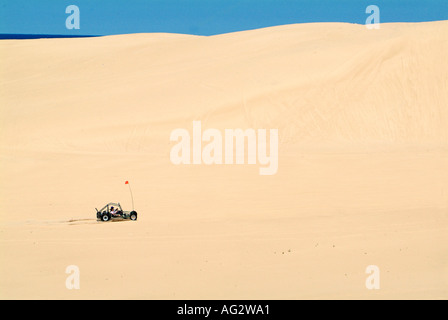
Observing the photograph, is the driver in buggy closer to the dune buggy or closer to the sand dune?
the dune buggy

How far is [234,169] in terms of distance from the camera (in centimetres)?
1911

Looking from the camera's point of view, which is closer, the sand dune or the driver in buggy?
the sand dune

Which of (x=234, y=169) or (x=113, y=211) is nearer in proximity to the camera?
(x=113, y=211)

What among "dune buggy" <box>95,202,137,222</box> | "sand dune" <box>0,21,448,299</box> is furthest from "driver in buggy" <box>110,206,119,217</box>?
"sand dune" <box>0,21,448,299</box>

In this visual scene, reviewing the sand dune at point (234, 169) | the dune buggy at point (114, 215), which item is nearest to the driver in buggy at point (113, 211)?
the dune buggy at point (114, 215)

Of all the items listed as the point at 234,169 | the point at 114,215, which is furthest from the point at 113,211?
the point at 234,169

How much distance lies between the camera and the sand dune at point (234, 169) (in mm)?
10539

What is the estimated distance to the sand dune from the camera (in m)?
10.5

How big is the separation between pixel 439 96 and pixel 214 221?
1534 cm

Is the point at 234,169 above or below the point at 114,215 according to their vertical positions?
above

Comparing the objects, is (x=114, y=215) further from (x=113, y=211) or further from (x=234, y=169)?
(x=234, y=169)

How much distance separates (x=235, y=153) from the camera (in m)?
21.2
